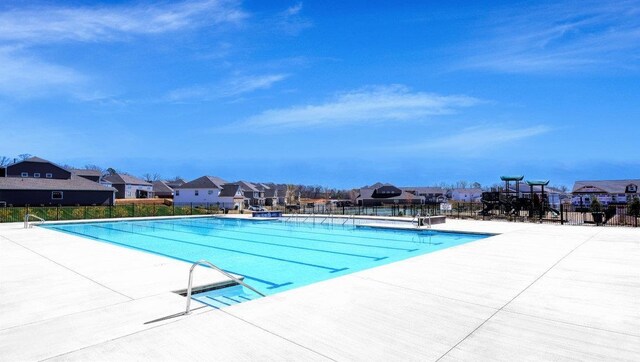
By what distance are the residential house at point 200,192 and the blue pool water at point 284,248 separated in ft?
105

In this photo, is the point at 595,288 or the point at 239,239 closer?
the point at 595,288

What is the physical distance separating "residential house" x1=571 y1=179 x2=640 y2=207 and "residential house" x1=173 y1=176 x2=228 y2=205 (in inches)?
2136

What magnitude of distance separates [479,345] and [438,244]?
37.3ft

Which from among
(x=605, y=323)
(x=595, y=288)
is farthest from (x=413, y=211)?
(x=605, y=323)

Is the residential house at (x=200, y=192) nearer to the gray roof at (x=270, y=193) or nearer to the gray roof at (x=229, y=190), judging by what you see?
the gray roof at (x=229, y=190)

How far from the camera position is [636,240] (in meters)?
12.6

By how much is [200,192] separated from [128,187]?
1637cm

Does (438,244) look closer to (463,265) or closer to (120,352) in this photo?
(463,265)

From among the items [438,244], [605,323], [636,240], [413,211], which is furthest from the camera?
[413,211]

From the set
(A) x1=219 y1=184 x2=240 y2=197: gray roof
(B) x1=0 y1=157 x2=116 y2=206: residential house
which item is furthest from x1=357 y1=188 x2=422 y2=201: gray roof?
(B) x1=0 y1=157 x2=116 y2=206: residential house

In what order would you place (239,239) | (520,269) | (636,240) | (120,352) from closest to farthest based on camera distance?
(120,352) → (520,269) → (636,240) → (239,239)

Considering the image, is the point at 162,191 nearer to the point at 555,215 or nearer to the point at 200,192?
the point at 200,192

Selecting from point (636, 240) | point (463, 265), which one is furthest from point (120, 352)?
point (636, 240)

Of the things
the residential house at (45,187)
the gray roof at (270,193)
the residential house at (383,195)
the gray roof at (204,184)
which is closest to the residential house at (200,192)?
the gray roof at (204,184)
